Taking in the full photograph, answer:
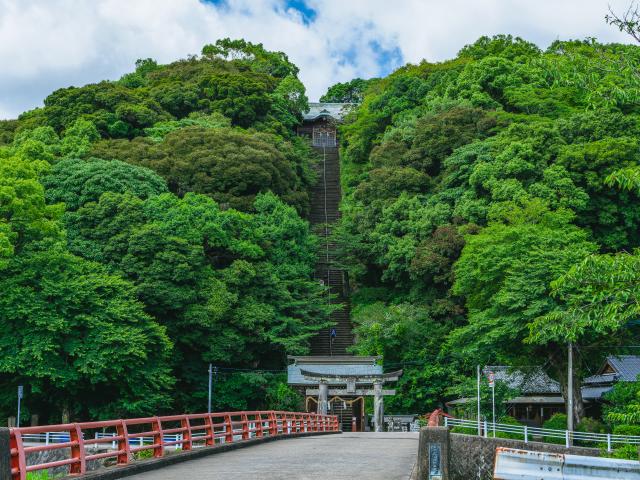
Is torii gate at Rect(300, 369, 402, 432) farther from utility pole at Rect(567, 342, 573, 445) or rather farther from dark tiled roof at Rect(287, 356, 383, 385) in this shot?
utility pole at Rect(567, 342, 573, 445)

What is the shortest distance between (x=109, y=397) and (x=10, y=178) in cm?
966

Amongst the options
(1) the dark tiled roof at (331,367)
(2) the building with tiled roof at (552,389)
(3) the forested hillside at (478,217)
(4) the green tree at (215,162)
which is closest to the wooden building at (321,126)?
(3) the forested hillside at (478,217)

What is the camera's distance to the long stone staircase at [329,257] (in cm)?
4688

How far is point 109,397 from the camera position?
32.5 meters

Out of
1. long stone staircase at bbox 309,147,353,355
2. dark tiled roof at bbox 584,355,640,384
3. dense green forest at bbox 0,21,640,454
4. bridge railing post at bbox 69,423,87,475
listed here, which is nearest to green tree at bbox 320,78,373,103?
long stone staircase at bbox 309,147,353,355

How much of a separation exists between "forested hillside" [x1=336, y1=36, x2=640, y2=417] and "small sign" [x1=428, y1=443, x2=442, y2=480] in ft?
39.6

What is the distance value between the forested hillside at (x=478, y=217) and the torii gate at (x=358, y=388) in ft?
8.66

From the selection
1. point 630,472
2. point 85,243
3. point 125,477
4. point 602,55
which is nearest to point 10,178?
point 85,243

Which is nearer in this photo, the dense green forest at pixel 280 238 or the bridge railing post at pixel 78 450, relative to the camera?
the bridge railing post at pixel 78 450

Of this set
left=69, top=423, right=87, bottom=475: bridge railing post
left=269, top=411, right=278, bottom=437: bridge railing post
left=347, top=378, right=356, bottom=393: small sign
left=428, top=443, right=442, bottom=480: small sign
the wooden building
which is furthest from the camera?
the wooden building

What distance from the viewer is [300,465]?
41.7ft

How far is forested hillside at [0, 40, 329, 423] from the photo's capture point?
30.4m

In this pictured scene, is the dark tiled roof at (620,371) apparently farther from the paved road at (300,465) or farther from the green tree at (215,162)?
the green tree at (215,162)

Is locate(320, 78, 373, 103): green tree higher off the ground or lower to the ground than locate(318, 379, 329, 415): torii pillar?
higher
